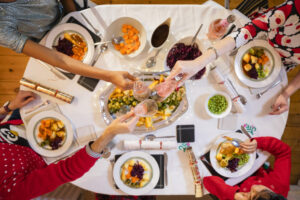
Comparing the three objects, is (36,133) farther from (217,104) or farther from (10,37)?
(217,104)

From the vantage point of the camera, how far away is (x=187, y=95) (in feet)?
5.42

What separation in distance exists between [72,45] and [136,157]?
940 mm

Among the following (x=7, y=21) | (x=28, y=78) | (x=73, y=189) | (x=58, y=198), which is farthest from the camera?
(x=73, y=189)

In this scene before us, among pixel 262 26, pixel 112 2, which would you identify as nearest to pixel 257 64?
pixel 262 26

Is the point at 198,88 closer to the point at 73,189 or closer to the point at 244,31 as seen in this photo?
the point at 244,31

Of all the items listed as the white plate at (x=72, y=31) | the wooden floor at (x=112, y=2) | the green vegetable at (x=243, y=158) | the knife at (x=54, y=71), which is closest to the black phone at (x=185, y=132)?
the green vegetable at (x=243, y=158)

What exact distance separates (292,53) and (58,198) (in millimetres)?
2161

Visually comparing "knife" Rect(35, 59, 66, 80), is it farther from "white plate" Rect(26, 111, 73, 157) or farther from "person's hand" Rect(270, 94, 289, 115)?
"person's hand" Rect(270, 94, 289, 115)

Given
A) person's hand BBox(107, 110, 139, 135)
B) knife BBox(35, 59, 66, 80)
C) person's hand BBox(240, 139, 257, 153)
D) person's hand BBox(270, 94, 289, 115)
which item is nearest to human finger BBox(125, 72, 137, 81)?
person's hand BBox(107, 110, 139, 135)

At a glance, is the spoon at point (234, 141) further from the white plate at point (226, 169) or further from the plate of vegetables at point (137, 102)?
the plate of vegetables at point (137, 102)

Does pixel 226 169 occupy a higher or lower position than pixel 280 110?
lower

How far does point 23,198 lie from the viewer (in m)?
1.48

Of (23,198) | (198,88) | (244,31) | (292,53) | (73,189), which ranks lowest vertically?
(73,189)

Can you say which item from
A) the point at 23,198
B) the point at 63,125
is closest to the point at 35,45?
the point at 63,125
